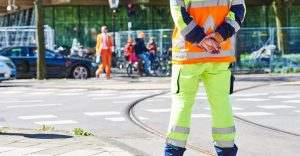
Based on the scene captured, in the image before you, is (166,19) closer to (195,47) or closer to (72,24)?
(72,24)

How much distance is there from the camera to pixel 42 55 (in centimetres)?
2450

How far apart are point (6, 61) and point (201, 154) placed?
51.4 feet

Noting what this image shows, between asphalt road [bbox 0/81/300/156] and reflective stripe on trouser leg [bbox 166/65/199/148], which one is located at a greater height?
reflective stripe on trouser leg [bbox 166/65/199/148]

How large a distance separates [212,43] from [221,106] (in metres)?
0.52

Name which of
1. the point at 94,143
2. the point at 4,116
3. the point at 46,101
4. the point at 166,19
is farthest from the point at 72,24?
the point at 94,143

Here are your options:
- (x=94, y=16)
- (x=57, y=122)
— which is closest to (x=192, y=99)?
(x=57, y=122)

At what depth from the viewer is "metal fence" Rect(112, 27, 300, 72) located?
2776 cm

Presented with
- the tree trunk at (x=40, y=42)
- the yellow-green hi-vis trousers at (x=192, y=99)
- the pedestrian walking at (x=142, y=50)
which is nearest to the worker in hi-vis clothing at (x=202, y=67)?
the yellow-green hi-vis trousers at (x=192, y=99)

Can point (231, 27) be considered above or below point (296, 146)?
above

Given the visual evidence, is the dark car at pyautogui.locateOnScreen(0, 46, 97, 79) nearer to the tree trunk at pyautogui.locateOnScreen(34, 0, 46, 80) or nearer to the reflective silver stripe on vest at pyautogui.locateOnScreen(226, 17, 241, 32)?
the tree trunk at pyautogui.locateOnScreen(34, 0, 46, 80)

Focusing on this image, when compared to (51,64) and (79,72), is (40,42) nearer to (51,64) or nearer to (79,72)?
(51,64)

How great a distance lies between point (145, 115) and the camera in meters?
11.3

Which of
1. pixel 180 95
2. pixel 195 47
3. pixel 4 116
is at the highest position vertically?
pixel 195 47

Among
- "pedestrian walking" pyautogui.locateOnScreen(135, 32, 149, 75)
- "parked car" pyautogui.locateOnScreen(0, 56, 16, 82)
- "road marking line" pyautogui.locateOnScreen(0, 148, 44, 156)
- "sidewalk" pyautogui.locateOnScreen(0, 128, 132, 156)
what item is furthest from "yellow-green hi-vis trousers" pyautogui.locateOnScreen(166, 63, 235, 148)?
"pedestrian walking" pyautogui.locateOnScreen(135, 32, 149, 75)
